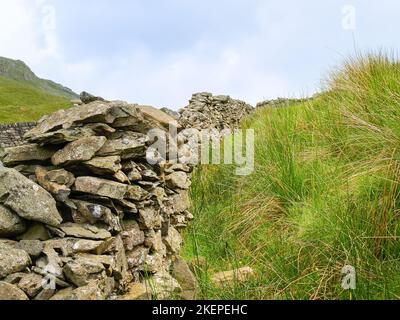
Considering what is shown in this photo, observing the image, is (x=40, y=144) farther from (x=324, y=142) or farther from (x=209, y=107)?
(x=209, y=107)

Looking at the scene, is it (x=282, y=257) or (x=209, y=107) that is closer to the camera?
(x=282, y=257)

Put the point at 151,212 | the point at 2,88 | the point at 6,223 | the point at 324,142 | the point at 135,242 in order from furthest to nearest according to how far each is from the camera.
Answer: the point at 2,88
the point at 324,142
the point at 151,212
the point at 135,242
the point at 6,223

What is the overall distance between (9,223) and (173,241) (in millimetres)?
2498

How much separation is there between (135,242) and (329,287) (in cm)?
202

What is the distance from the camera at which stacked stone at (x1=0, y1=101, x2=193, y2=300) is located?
372cm

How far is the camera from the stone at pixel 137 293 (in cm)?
418

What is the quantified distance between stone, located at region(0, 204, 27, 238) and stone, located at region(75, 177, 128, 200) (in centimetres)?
69

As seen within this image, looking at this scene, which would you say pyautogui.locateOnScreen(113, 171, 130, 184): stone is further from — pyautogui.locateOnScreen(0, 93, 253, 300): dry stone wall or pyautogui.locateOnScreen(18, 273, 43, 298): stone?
pyautogui.locateOnScreen(18, 273, 43, 298): stone

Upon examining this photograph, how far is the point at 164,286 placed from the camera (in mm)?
4270

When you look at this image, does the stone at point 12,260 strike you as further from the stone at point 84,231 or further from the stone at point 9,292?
the stone at point 84,231

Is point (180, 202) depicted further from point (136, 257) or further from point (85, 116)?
point (85, 116)

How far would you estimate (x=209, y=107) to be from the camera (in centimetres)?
1688

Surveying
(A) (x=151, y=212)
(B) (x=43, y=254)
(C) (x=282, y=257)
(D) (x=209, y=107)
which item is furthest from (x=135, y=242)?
(D) (x=209, y=107)

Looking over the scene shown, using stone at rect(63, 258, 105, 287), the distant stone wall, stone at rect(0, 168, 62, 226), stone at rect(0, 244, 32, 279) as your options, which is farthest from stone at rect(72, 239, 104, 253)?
the distant stone wall
